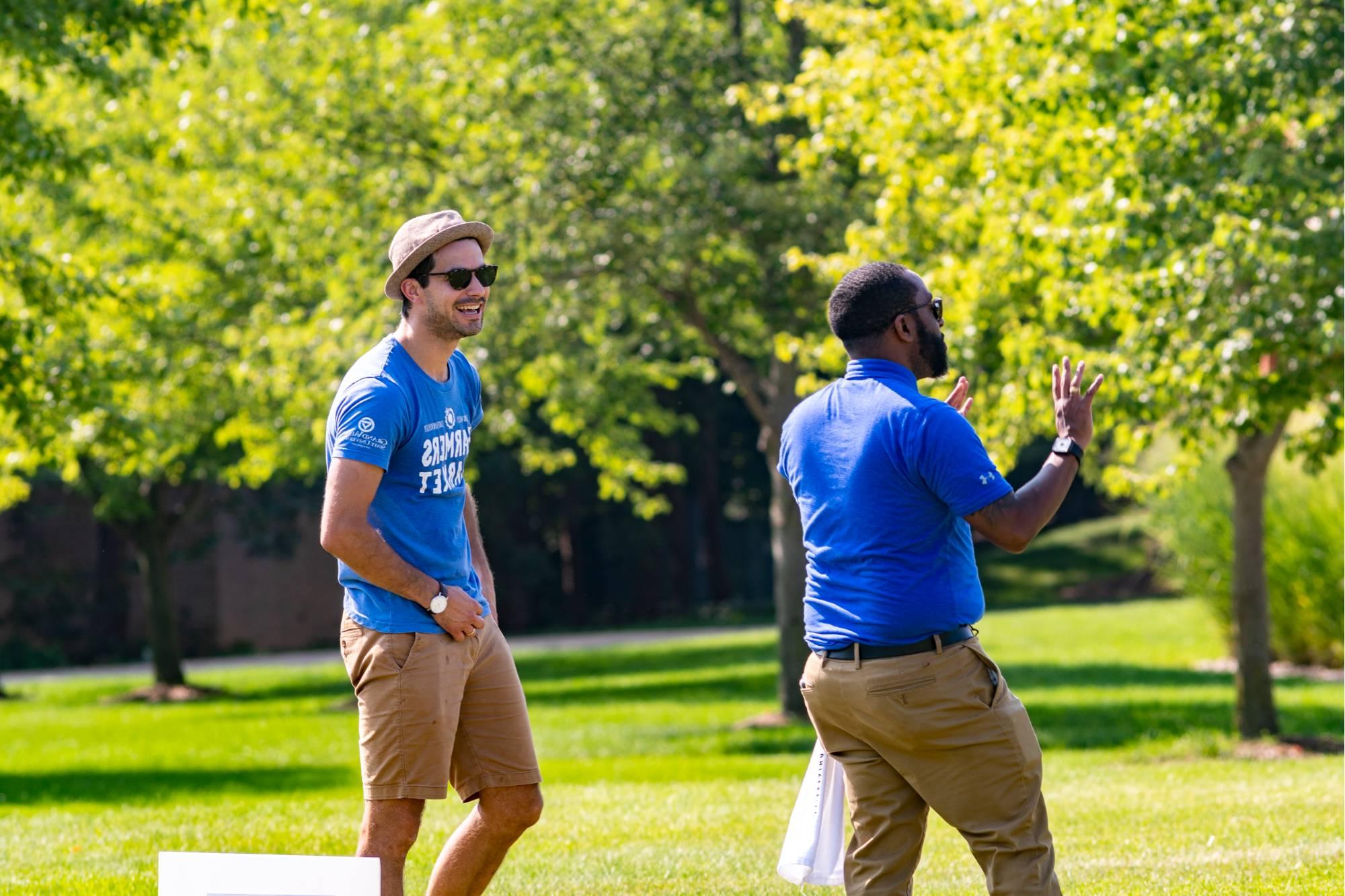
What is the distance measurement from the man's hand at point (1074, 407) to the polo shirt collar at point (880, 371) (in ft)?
1.15

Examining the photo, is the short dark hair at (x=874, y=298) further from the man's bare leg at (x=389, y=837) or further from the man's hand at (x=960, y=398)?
the man's bare leg at (x=389, y=837)

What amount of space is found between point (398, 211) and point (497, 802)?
1040cm

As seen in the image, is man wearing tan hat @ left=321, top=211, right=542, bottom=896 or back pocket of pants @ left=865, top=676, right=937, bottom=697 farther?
man wearing tan hat @ left=321, top=211, right=542, bottom=896

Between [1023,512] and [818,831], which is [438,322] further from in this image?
[818,831]

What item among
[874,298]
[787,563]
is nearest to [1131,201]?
[874,298]

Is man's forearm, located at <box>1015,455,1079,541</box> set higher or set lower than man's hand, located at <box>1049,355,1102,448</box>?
lower

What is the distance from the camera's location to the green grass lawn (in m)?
6.94

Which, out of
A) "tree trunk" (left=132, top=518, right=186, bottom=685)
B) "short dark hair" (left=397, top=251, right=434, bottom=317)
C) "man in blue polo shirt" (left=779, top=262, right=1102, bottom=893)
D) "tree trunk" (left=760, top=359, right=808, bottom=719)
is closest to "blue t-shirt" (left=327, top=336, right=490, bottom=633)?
"short dark hair" (left=397, top=251, right=434, bottom=317)

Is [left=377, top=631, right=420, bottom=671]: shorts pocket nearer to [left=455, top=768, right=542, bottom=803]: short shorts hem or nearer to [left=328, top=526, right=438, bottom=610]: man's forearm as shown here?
[left=328, top=526, right=438, bottom=610]: man's forearm

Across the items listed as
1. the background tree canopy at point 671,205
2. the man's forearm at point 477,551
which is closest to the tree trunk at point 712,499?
the background tree canopy at point 671,205

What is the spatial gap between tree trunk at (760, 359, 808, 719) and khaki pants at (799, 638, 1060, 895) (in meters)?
10.9

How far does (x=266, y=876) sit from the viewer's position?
3.59 metres

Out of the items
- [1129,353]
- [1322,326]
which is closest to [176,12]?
[1129,353]

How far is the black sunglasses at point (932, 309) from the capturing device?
4145 mm
